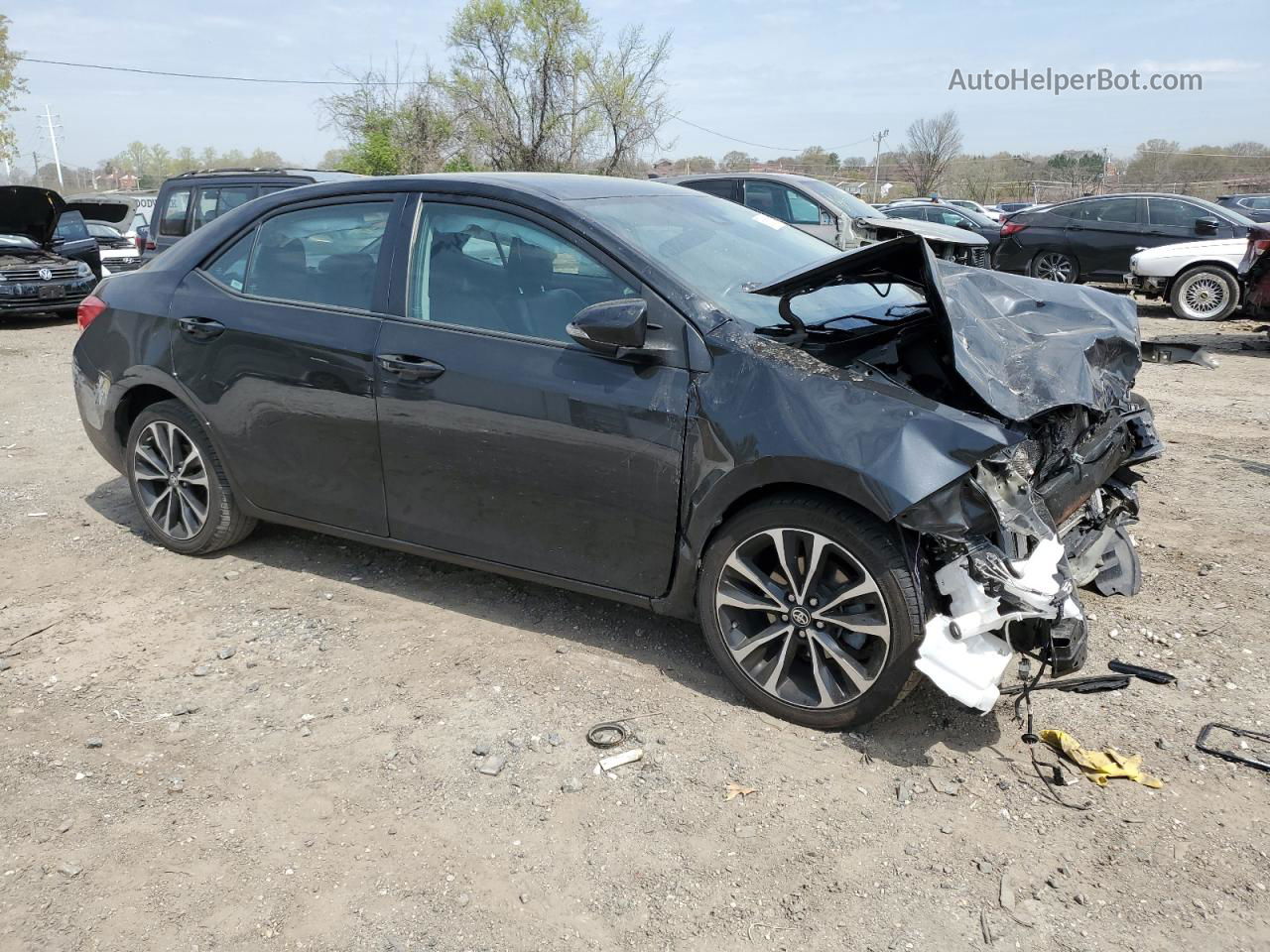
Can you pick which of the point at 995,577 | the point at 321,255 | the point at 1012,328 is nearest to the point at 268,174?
the point at 321,255

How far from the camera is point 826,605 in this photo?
3.18 metres

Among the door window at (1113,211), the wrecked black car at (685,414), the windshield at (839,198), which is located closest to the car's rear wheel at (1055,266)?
the door window at (1113,211)

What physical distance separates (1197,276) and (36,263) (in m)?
Answer: 15.4

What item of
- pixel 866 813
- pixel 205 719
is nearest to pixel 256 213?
pixel 205 719

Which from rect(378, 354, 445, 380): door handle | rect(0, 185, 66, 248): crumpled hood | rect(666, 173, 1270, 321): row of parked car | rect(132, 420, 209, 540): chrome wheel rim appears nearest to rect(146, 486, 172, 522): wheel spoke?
rect(132, 420, 209, 540): chrome wheel rim

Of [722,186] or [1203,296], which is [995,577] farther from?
[1203,296]

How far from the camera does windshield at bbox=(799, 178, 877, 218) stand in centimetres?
1231

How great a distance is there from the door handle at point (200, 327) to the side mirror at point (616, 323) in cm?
193

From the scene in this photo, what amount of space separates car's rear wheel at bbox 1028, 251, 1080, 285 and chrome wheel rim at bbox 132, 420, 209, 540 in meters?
13.6

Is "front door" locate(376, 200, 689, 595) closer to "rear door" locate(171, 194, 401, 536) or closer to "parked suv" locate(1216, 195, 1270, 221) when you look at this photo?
"rear door" locate(171, 194, 401, 536)

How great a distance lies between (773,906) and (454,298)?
246cm

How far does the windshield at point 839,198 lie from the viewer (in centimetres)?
1231

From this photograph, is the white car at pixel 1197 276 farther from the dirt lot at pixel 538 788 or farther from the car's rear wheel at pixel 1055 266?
the dirt lot at pixel 538 788

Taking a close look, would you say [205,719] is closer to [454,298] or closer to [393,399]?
[393,399]
